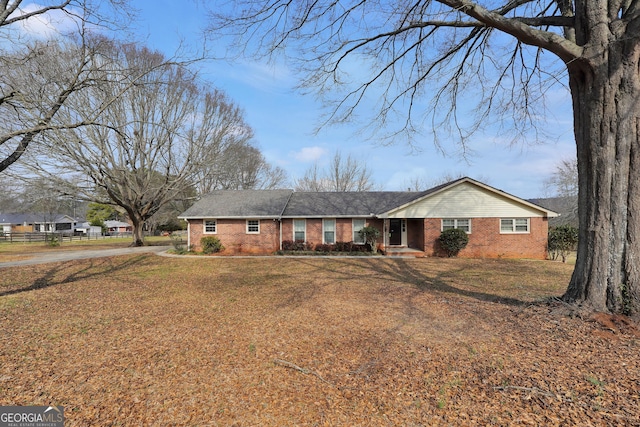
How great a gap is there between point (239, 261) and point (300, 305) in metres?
9.94

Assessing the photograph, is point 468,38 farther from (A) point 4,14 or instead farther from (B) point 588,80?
(A) point 4,14

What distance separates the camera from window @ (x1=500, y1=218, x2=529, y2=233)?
709 inches

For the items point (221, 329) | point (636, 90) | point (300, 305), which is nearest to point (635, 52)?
point (636, 90)

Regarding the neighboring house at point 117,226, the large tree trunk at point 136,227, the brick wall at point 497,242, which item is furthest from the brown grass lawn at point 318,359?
the neighboring house at point 117,226

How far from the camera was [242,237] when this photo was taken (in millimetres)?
20656

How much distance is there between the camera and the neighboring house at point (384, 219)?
1800 centimetres

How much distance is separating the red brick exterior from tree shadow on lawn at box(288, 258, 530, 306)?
359 centimetres

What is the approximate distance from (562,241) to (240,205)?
19823mm

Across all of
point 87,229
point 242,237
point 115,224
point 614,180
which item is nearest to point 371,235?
point 242,237

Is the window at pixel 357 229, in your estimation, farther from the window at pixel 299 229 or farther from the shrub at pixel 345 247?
the window at pixel 299 229

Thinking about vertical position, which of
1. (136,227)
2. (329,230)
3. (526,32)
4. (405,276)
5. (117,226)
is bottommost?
(405,276)

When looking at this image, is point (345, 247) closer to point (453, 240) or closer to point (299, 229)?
point (299, 229)

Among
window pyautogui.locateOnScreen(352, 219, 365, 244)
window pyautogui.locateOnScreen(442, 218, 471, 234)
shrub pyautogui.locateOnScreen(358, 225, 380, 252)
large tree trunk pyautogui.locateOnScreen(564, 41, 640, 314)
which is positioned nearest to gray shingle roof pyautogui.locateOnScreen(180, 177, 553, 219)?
window pyautogui.locateOnScreen(352, 219, 365, 244)
